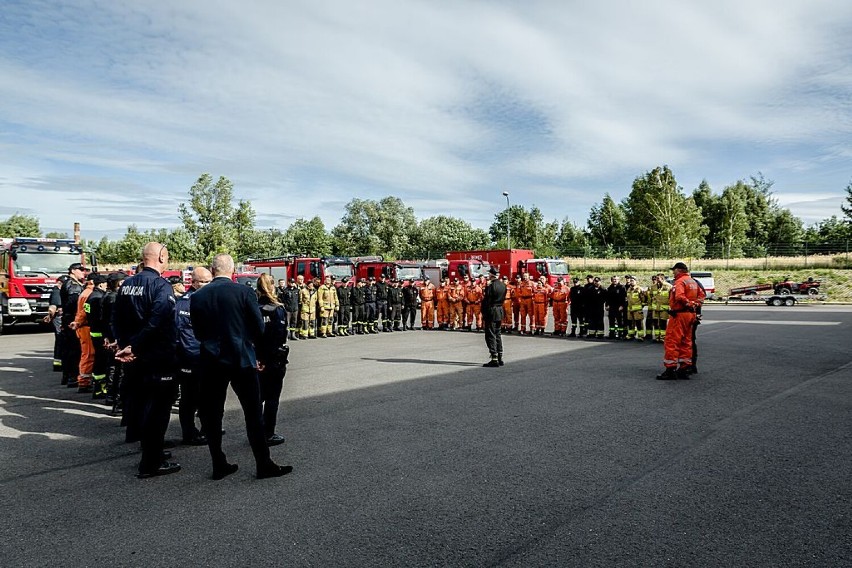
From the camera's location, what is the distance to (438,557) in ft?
11.7

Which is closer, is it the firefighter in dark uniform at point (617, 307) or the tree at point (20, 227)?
the firefighter in dark uniform at point (617, 307)

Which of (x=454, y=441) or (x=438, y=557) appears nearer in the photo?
(x=438, y=557)

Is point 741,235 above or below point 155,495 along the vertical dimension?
above

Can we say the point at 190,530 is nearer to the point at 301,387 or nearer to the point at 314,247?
the point at 301,387

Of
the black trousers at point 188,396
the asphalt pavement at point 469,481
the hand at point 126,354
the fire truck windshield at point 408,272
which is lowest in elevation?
the asphalt pavement at point 469,481

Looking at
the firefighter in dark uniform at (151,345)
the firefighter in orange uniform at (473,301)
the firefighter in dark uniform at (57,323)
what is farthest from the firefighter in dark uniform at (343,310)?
the firefighter in dark uniform at (151,345)

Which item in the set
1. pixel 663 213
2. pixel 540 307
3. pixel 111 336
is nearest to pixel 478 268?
pixel 540 307

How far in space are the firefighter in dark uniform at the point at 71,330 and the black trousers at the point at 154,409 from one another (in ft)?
15.5

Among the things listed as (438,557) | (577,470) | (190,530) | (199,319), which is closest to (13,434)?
(199,319)

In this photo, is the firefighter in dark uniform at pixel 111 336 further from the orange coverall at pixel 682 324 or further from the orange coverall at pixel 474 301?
the orange coverall at pixel 474 301

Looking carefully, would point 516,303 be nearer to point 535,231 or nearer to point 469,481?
point 469,481

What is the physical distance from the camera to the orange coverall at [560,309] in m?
17.0

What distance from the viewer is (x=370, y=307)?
62.0ft

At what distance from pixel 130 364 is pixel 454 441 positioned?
3.37 m
